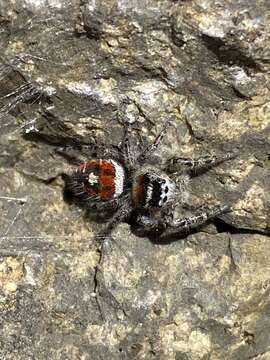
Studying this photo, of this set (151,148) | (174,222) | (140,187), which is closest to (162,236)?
(174,222)

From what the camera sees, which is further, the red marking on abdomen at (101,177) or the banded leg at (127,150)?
the red marking on abdomen at (101,177)

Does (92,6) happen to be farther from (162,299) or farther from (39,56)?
(162,299)

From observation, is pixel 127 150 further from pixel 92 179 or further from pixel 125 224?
pixel 125 224

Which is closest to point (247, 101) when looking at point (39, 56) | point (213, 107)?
point (213, 107)

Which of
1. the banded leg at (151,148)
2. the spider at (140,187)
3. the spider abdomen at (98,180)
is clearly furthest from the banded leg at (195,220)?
the spider abdomen at (98,180)

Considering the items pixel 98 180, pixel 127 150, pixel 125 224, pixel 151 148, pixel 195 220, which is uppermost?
pixel 151 148

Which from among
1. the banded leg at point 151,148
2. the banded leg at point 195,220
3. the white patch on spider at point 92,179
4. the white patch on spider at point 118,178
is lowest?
the white patch on spider at point 118,178

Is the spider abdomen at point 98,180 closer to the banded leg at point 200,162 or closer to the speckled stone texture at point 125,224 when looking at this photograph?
the speckled stone texture at point 125,224

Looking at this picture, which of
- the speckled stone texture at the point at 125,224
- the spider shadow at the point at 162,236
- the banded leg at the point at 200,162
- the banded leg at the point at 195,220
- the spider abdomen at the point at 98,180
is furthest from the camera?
the spider abdomen at the point at 98,180
